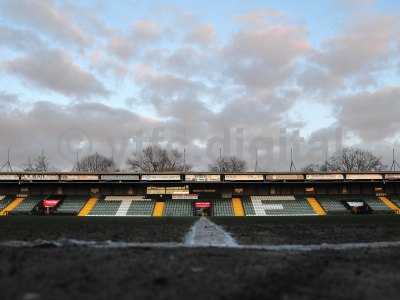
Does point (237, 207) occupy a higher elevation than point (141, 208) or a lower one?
higher

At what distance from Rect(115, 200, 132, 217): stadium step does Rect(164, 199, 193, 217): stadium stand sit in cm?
497

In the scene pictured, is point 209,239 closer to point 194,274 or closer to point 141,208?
point 194,274

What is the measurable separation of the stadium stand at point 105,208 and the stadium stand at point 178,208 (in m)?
6.53

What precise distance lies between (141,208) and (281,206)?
59.7 feet

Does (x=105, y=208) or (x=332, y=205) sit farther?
(x=332, y=205)

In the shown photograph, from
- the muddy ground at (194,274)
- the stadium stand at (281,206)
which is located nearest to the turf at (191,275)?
the muddy ground at (194,274)

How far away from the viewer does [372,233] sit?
55.9 feet

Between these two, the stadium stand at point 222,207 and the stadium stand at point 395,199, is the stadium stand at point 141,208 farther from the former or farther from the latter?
the stadium stand at point 395,199

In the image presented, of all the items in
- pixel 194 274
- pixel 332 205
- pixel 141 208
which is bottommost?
pixel 141 208

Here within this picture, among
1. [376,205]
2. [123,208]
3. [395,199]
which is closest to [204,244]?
[123,208]

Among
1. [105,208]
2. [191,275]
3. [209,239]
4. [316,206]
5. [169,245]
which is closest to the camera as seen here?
[191,275]

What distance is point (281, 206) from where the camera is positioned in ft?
189

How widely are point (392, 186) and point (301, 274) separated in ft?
201

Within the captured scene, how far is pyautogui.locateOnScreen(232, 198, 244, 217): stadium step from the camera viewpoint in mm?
55406
